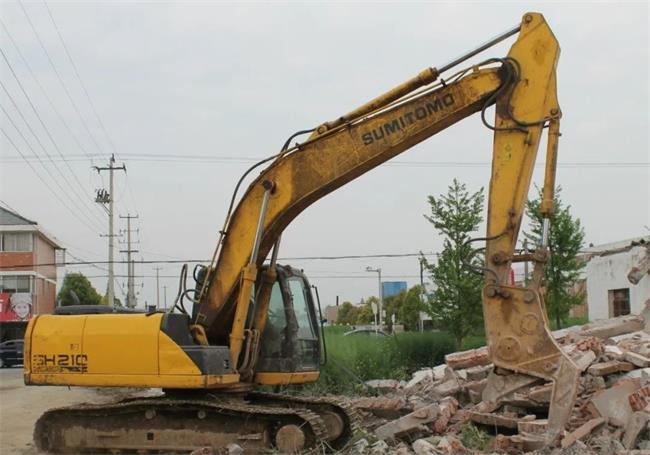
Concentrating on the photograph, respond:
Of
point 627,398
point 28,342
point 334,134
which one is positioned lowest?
point 627,398

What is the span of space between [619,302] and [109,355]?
75.5 feet

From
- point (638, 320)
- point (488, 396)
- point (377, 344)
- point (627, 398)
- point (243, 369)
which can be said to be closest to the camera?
point (488, 396)

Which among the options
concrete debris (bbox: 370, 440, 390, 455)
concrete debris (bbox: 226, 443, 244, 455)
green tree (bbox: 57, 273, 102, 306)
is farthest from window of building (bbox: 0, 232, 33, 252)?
concrete debris (bbox: 370, 440, 390, 455)

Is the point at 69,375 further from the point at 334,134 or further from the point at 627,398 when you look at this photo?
the point at 627,398

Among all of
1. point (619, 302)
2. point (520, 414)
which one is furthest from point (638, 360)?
point (619, 302)

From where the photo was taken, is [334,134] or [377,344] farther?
[377,344]

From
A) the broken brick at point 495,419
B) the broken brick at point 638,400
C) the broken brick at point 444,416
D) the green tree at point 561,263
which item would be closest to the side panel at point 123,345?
the broken brick at point 444,416

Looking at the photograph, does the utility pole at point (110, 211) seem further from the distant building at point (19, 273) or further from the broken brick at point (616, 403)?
the broken brick at point (616, 403)

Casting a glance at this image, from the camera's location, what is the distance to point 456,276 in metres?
20.4

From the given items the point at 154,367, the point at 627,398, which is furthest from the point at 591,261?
the point at 154,367

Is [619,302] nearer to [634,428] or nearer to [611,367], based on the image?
[611,367]

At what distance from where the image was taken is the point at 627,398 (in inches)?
352

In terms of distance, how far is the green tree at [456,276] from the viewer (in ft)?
67.1

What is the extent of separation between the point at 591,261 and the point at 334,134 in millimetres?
22898
